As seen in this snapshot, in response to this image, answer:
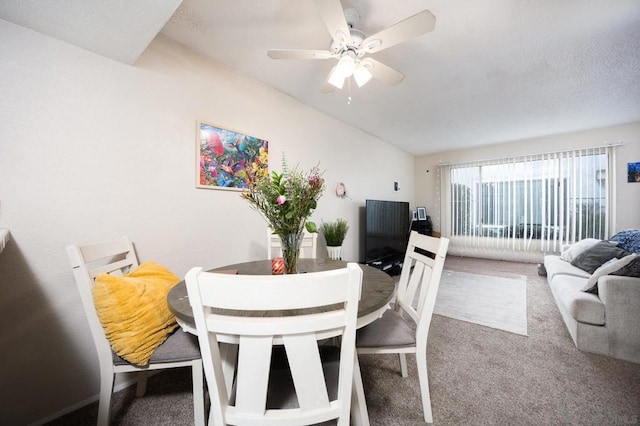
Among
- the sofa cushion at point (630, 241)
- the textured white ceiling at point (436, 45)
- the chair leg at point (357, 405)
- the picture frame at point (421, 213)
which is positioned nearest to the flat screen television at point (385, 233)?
the picture frame at point (421, 213)

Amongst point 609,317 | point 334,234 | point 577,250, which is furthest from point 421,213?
point 609,317

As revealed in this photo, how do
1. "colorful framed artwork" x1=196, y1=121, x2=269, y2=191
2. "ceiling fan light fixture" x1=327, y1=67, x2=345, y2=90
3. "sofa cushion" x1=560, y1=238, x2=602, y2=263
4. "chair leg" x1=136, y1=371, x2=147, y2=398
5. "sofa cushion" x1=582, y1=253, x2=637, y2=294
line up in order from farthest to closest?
"sofa cushion" x1=560, y1=238, x2=602, y2=263 → "colorful framed artwork" x1=196, y1=121, x2=269, y2=191 → "sofa cushion" x1=582, y1=253, x2=637, y2=294 → "ceiling fan light fixture" x1=327, y1=67, x2=345, y2=90 → "chair leg" x1=136, y1=371, x2=147, y2=398

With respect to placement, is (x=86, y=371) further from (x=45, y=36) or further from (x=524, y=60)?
(x=524, y=60)

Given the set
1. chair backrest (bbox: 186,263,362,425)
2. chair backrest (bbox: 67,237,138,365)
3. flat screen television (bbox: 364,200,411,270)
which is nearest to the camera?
chair backrest (bbox: 186,263,362,425)

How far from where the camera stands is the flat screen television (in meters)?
3.62

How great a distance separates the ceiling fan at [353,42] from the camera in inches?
46.4

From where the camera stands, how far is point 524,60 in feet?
6.68

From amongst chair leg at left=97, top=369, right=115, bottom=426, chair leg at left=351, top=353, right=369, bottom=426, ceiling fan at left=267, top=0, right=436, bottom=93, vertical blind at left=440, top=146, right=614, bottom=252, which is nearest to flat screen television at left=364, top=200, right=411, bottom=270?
vertical blind at left=440, top=146, right=614, bottom=252

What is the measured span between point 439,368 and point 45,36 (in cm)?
310

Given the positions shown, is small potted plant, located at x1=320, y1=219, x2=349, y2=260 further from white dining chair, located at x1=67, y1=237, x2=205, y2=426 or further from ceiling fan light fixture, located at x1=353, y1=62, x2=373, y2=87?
white dining chair, located at x1=67, y1=237, x2=205, y2=426

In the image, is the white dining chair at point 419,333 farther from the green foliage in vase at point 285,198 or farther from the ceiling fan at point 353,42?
the ceiling fan at point 353,42

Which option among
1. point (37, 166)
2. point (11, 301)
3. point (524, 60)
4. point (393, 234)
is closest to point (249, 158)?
point (37, 166)

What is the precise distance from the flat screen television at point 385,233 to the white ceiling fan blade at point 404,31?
7.75 feet

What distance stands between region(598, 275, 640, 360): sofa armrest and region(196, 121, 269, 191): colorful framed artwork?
108 inches
